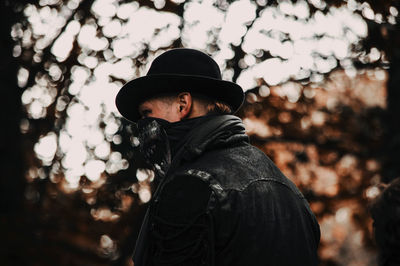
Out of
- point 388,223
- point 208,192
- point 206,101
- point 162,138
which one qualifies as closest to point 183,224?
point 208,192

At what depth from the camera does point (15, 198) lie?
22.9 feet

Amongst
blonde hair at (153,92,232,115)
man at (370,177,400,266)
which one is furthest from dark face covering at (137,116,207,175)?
man at (370,177,400,266)

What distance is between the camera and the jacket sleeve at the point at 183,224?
2072 mm

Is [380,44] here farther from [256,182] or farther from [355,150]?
[256,182]

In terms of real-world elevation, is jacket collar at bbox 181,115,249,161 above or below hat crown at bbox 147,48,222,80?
below

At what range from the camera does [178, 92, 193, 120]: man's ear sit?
2600 mm

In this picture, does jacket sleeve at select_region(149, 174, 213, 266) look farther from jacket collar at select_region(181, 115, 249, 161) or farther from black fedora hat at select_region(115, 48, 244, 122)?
black fedora hat at select_region(115, 48, 244, 122)

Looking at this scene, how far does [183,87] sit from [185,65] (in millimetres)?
156

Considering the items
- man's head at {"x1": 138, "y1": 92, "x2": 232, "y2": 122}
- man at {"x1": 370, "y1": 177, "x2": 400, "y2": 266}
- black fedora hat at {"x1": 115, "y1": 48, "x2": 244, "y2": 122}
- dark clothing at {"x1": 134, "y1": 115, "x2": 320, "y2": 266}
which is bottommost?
man at {"x1": 370, "y1": 177, "x2": 400, "y2": 266}

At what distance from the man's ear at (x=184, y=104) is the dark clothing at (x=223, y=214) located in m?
0.22

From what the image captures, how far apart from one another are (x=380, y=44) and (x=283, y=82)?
1413 millimetres

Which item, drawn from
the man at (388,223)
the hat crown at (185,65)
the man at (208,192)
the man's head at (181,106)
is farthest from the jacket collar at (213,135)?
the man at (388,223)

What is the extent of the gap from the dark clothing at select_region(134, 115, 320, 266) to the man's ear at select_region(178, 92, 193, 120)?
0.73 feet

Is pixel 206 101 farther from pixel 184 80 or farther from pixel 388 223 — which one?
pixel 388 223
